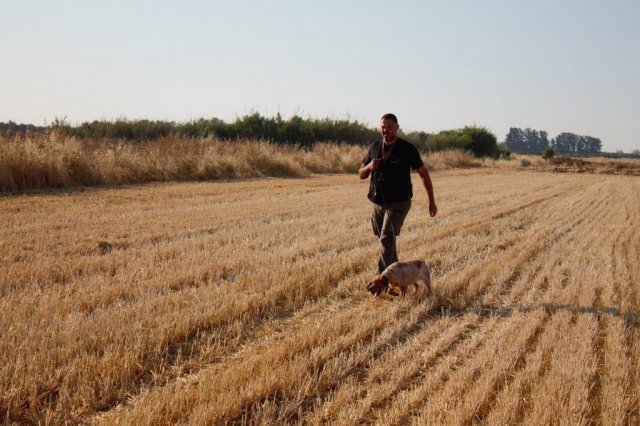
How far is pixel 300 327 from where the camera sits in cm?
444

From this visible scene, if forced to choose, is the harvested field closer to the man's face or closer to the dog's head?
the dog's head

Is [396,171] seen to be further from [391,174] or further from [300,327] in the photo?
[300,327]

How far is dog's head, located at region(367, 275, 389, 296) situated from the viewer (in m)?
5.16

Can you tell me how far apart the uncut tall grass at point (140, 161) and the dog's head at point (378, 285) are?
10.6 m

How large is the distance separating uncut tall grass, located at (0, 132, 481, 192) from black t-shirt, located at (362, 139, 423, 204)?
10412mm

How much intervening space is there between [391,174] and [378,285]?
1.27 metres

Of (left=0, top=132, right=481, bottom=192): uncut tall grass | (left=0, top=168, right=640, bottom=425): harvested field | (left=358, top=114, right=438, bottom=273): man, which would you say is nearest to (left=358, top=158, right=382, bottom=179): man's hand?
(left=358, top=114, right=438, bottom=273): man

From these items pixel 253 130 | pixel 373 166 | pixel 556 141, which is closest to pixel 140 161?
pixel 373 166

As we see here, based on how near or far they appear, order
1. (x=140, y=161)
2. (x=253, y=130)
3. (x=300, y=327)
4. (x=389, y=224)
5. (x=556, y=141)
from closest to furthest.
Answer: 1. (x=300, y=327)
2. (x=389, y=224)
3. (x=140, y=161)
4. (x=253, y=130)
5. (x=556, y=141)

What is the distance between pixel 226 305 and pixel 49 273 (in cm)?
232

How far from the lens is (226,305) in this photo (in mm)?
4613

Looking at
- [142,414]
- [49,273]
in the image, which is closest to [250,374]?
[142,414]

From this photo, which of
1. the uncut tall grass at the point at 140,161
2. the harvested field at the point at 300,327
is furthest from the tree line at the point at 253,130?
the harvested field at the point at 300,327

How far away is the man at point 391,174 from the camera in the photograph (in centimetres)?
539
